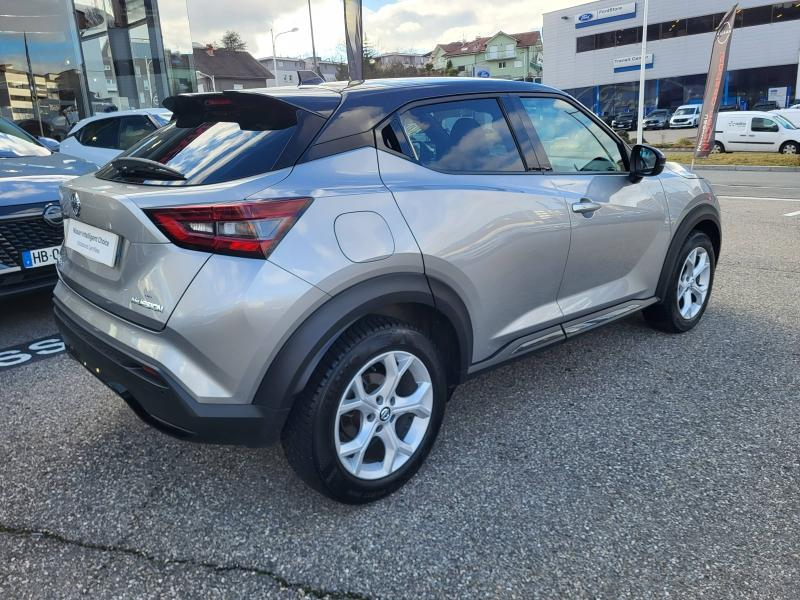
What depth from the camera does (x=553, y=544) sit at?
224 cm

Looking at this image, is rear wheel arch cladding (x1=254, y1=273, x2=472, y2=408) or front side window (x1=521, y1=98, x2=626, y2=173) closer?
rear wheel arch cladding (x1=254, y1=273, x2=472, y2=408)

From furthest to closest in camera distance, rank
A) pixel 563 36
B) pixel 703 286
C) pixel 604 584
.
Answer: pixel 563 36 → pixel 703 286 → pixel 604 584

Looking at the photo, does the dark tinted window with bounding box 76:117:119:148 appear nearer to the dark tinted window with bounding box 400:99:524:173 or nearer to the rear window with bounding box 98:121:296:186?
the rear window with bounding box 98:121:296:186

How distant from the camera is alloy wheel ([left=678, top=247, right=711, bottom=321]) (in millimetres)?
4156

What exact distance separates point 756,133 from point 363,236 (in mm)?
24343

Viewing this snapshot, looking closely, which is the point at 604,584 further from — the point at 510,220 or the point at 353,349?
the point at 510,220

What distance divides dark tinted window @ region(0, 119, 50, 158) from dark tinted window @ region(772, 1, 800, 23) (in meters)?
48.5

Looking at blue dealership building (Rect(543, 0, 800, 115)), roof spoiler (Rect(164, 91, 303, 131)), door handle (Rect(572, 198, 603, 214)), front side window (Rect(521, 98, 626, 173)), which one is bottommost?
door handle (Rect(572, 198, 603, 214))

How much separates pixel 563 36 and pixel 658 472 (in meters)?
56.4

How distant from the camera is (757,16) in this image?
139ft

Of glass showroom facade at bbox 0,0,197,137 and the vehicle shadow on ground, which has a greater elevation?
glass showroom facade at bbox 0,0,197,137

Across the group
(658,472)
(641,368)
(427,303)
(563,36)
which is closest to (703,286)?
(641,368)

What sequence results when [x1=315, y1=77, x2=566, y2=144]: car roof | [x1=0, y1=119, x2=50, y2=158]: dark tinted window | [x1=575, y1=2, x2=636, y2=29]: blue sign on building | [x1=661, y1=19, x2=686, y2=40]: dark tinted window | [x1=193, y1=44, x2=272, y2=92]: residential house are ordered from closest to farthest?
1. [x1=315, y1=77, x2=566, y2=144]: car roof
2. [x1=0, y1=119, x2=50, y2=158]: dark tinted window
3. [x1=661, y1=19, x2=686, y2=40]: dark tinted window
4. [x1=575, y1=2, x2=636, y2=29]: blue sign on building
5. [x1=193, y1=44, x2=272, y2=92]: residential house

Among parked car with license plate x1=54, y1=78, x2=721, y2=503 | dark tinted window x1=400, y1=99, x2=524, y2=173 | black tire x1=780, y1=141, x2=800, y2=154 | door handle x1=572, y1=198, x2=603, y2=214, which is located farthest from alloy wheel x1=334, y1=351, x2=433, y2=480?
black tire x1=780, y1=141, x2=800, y2=154
